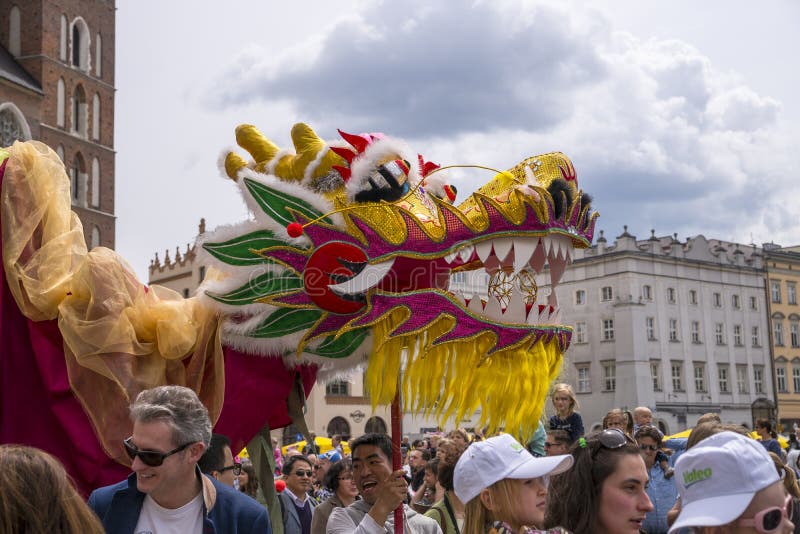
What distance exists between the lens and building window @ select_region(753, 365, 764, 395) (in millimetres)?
55938

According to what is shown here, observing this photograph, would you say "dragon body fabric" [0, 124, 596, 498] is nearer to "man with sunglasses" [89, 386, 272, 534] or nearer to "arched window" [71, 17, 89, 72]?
"man with sunglasses" [89, 386, 272, 534]

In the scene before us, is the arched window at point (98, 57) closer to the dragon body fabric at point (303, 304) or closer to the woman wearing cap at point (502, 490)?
the dragon body fabric at point (303, 304)

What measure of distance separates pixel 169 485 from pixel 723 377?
55001mm

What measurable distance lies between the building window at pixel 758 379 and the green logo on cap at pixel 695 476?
56.8 metres

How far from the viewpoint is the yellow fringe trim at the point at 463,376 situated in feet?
14.3

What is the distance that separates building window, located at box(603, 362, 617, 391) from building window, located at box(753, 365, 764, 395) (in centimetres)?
973

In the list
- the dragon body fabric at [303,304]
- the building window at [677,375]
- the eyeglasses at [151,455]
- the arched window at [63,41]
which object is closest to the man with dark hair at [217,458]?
the dragon body fabric at [303,304]

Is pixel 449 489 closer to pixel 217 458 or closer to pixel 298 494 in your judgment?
pixel 298 494

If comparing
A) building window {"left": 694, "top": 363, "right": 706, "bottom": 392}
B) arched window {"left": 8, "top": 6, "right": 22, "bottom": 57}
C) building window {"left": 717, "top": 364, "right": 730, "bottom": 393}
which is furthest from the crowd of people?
building window {"left": 717, "top": 364, "right": 730, "bottom": 393}

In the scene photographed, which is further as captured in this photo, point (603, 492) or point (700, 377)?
point (700, 377)

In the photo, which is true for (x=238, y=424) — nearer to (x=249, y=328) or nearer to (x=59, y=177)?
(x=249, y=328)

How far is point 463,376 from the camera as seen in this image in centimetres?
440

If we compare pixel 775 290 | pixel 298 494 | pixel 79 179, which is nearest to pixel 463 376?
pixel 298 494

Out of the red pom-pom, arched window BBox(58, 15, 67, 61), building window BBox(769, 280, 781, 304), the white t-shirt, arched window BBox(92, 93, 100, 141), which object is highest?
arched window BBox(58, 15, 67, 61)
